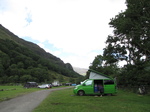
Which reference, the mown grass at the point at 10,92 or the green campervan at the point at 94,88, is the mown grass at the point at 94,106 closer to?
the green campervan at the point at 94,88

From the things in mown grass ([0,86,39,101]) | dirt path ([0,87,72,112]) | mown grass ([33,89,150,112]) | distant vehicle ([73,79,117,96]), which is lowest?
mown grass ([0,86,39,101])

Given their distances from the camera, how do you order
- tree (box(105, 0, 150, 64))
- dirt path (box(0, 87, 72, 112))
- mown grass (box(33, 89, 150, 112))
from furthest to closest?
1. tree (box(105, 0, 150, 64))
2. dirt path (box(0, 87, 72, 112))
3. mown grass (box(33, 89, 150, 112))

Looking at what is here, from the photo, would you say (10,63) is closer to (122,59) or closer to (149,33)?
(122,59)

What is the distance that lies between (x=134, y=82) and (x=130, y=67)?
8.87ft

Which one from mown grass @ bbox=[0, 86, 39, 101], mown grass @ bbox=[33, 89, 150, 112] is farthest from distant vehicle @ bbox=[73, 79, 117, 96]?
mown grass @ bbox=[0, 86, 39, 101]

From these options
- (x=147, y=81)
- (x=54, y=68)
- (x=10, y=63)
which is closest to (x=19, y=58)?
(x=10, y=63)

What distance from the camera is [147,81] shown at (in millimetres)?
18062

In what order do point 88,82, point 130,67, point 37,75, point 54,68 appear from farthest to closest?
point 54,68
point 37,75
point 130,67
point 88,82

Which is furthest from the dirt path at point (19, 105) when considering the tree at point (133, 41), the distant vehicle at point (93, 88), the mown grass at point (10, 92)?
the tree at point (133, 41)

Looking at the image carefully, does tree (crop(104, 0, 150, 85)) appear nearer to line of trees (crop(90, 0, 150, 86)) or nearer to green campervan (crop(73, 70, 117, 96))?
line of trees (crop(90, 0, 150, 86))

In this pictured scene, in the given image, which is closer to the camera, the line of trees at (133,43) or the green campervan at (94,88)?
the line of trees at (133,43)

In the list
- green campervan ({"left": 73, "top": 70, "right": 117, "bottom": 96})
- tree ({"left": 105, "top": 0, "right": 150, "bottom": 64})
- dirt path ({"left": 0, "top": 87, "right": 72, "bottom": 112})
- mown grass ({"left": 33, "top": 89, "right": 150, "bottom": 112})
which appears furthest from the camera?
green campervan ({"left": 73, "top": 70, "right": 117, "bottom": 96})

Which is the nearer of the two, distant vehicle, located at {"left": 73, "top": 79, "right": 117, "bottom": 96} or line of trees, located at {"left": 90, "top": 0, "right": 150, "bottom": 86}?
line of trees, located at {"left": 90, "top": 0, "right": 150, "bottom": 86}

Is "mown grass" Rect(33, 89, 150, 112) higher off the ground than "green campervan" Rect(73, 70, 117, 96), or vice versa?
"green campervan" Rect(73, 70, 117, 96)
